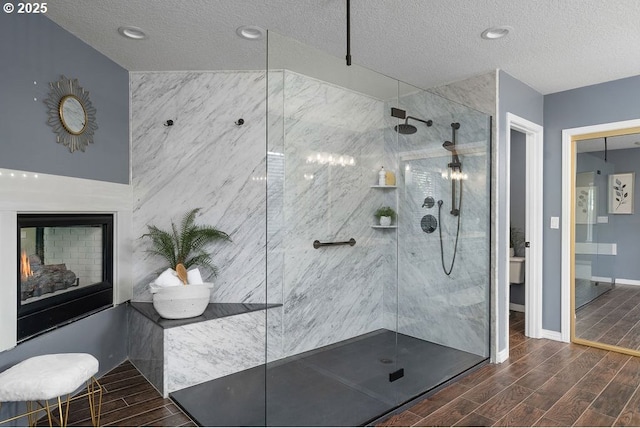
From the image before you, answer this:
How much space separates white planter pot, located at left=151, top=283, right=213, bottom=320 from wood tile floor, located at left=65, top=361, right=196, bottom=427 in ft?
1.74

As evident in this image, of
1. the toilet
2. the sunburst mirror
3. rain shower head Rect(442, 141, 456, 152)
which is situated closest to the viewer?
the sunburst mirror

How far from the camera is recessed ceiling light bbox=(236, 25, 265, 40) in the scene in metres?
2.52

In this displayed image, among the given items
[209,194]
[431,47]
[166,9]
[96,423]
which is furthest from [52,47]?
[431,47]

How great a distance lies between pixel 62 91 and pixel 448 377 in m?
3.50

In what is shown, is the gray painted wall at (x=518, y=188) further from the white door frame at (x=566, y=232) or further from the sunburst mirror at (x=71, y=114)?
the sunburst mirror at (x=71, y=114)

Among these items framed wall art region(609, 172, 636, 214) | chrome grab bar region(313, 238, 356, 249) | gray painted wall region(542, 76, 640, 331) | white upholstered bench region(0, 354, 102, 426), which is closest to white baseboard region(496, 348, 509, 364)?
gray painted wall region(542, 76, 640, 331)

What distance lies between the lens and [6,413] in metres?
2.04

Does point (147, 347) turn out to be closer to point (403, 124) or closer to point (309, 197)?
point (309, 197)

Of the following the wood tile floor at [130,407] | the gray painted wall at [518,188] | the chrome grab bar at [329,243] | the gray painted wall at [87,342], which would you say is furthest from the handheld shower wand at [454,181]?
the gray painted wall at [87,342]

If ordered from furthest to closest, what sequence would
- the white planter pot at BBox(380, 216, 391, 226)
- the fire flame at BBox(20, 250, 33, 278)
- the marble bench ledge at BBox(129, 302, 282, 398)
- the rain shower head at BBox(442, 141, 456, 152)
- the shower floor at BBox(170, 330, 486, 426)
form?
the rain shower head at BBox(442, 141, 456, 152) < the marble bench ledge at BBox(129, 302, 282, 398) < the white planter pot at BBox(380, 216, 391, 226) < the fire flame at BBox(20, 250, 33, 278) < the shower floor at BBox(170, 330, 486, 426)

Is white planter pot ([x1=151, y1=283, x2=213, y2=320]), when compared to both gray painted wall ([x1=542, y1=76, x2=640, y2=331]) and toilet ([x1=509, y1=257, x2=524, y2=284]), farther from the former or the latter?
toilet ([x1=509, y1=257, x2=524, y2=284])

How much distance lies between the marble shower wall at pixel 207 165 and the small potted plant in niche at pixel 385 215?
4.40 ft

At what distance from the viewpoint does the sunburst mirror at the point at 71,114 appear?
250 cm

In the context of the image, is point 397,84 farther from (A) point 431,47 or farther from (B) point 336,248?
(B) point 336,248
